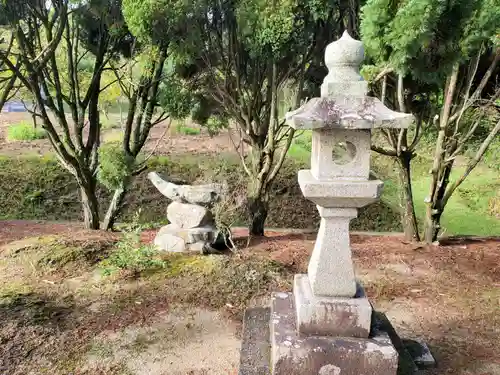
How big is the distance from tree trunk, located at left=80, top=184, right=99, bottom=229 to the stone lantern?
6750 mm

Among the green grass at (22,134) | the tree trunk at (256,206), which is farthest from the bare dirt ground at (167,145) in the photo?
the tree trunk at (256,206)

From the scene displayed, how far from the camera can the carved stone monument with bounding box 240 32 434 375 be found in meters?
3.40

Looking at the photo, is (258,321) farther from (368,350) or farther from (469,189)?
(469,189)

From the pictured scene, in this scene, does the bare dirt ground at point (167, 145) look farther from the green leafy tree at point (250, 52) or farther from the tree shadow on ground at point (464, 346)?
the tree shadow on ground at point (464, 346)

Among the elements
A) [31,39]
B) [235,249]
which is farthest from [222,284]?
[31,39]

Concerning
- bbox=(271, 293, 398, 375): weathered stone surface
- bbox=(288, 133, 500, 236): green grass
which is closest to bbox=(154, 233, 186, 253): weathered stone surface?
bbox=(271, 293, 398, 375): weathered stone surface

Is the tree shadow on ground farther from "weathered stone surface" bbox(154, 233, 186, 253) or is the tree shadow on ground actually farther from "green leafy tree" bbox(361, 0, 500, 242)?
"weathered stone surface" bbox(154, 233, 186, 253)

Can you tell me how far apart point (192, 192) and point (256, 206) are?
1.96 metres

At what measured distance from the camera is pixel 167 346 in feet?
15.4

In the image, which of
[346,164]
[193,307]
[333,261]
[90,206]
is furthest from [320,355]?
[90,206]

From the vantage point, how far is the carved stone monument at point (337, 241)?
3.40 m

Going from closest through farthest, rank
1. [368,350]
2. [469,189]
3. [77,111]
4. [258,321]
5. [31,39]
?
1. [368,350]
2. [258,321]
3. [31,39]
4. [77,111]
5. [469,189]

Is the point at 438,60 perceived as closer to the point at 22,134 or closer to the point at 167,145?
the point at 167,145

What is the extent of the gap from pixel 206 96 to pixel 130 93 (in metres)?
1.92
